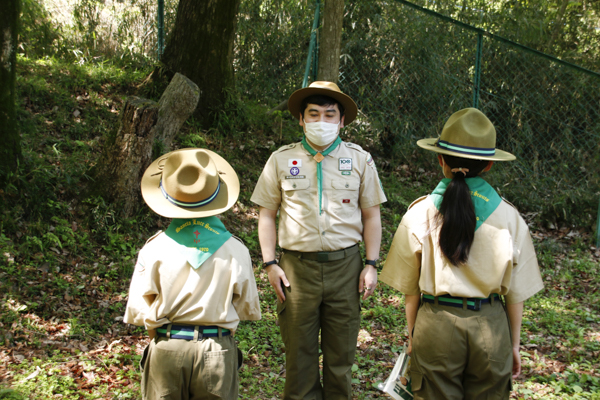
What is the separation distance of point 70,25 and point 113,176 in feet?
13.4

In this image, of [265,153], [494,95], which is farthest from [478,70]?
[265,153]

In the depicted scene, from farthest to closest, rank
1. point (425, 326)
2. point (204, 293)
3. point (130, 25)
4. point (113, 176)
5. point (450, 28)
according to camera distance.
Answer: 1. point (130, 25)
2. point (450, 28)
3. point (113, 176)
4. point (425, 326)
5. point (204, 293)

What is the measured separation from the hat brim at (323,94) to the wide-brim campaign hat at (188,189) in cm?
94

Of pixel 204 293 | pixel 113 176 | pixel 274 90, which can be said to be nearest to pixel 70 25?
pixel 274 90

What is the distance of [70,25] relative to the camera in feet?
26.4

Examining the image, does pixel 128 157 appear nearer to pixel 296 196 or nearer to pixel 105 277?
pixel 105 277

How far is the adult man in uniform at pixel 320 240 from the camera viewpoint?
3107 mm

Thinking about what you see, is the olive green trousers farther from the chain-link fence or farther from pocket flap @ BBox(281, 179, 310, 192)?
the chain-link fence

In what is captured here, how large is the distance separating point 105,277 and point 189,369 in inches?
112

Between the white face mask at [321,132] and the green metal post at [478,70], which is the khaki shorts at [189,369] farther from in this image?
the green metal post at [478,70]

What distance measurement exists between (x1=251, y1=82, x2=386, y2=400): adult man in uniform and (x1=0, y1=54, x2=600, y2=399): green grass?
798 mm

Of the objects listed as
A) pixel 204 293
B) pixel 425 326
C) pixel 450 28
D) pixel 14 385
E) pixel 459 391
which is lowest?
pixel 14 385

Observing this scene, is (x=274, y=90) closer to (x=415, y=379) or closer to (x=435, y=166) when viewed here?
(x=435, y=166)

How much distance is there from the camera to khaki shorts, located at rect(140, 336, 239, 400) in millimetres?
2318
